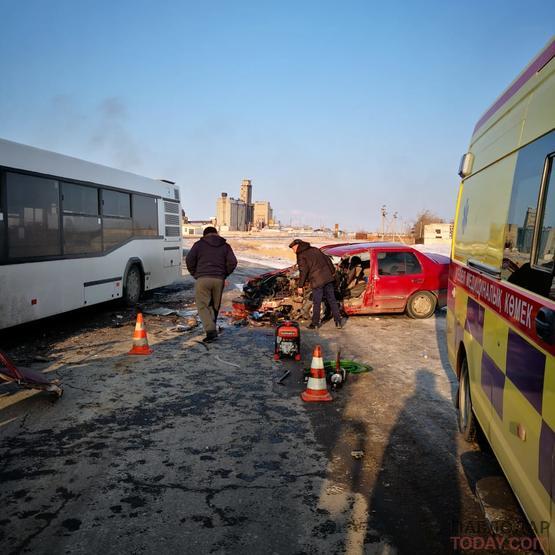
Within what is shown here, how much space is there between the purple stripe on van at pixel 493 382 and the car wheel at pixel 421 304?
297 inches

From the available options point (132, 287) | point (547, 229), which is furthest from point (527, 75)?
point (132, 287)

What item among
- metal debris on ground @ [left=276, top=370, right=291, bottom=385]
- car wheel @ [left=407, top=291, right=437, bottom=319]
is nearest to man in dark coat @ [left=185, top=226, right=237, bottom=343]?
metal debris on ground @ [left=276, top=370, right=291, bottom=385]

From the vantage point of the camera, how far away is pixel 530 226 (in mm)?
2836

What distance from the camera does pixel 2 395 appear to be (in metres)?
5.77

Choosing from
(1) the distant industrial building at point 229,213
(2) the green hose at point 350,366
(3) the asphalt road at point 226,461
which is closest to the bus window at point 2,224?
(3) the asphalt road at point 226,461

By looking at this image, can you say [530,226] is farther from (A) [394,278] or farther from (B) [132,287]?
(B) [132,287]

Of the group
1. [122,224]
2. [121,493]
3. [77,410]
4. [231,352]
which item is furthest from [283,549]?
[122,224]

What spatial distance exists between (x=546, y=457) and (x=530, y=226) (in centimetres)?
124

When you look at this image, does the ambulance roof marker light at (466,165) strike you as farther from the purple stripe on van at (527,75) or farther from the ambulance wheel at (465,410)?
the ambulance wheel at (465,410)

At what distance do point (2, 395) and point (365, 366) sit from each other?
4.63 meters

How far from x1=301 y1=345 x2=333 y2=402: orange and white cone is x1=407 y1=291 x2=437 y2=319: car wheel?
19.1 feet

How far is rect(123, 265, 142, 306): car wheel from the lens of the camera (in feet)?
38.3

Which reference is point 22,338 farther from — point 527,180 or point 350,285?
point 527,180

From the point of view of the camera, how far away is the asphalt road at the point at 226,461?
320cm
